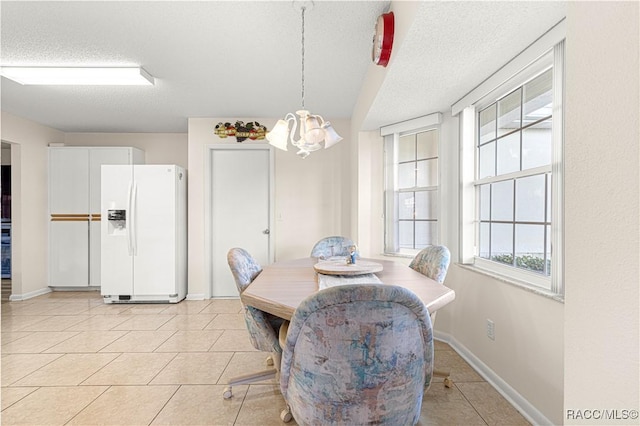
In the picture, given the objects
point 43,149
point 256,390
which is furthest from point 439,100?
point 43,149

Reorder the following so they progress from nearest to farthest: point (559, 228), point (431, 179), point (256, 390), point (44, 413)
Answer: point (559, 228)
point (44, 413)
point (256, 390)
point (431, 179)

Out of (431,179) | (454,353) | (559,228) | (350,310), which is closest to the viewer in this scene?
(350,310)

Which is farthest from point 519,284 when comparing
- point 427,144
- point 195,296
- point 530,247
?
point 195,296

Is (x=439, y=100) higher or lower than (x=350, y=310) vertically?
higher

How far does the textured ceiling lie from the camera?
5.33ft

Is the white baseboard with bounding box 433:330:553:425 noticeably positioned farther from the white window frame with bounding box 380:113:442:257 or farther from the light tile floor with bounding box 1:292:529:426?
the white window frame with bounding box 380:113:442:257

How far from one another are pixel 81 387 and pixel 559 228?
306 cm

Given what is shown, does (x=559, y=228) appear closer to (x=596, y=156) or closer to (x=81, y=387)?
(x=596, y=156)

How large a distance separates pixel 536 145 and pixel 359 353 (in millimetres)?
1735

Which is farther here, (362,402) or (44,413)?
(44,413)

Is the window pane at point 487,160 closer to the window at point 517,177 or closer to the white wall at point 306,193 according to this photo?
the window at point 517,177

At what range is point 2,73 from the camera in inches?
108

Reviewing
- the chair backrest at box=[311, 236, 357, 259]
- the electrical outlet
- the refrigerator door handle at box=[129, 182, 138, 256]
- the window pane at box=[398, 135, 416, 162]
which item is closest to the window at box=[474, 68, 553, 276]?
the electrical outlet

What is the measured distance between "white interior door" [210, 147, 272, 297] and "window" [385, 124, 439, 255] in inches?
70.7
